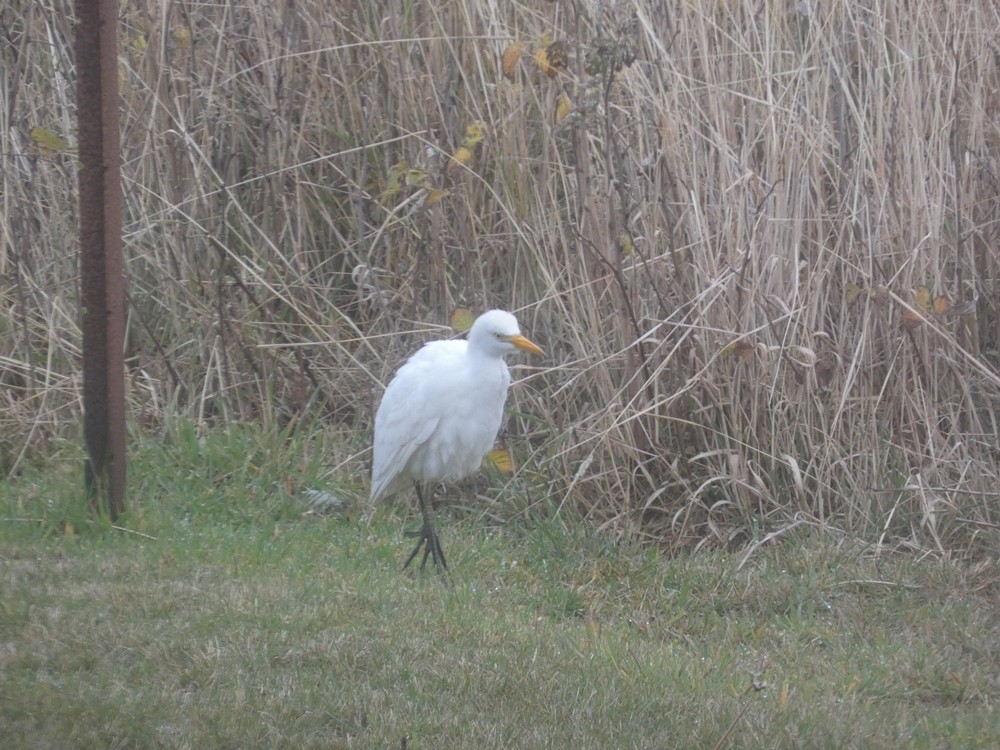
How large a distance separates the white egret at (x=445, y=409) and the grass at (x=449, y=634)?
294 mm

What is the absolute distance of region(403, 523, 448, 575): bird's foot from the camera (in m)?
4.44

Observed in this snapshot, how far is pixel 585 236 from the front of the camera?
5.50 metres

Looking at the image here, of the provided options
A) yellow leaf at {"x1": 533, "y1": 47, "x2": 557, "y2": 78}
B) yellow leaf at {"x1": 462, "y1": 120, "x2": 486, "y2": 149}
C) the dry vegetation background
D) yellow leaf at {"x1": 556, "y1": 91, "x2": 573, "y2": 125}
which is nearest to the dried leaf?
yellow leaf at {"x1": 533, "y1": 47, "x2": 557, "y2": 78}

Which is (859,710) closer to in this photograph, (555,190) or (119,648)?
(119,648)

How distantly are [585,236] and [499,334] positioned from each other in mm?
1222

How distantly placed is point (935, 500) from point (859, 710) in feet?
5.27

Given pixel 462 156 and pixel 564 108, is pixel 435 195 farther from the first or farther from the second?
pixel 564 108

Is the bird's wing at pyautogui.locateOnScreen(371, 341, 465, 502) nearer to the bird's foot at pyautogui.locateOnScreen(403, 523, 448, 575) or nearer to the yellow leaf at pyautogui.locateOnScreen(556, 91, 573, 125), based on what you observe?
the bird's foot at pyautogui.locateOnScreen(403, 523, 448, 575)

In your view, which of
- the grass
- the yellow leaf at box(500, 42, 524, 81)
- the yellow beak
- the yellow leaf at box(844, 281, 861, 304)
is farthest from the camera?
the yellow leaf at box(500, 42, 524, 81)

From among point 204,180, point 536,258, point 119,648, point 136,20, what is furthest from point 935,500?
point 136,20

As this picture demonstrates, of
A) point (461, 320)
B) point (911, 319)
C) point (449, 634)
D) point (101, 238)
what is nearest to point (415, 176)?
point (461, 320)

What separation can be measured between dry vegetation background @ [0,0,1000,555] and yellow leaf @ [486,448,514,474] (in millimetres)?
73

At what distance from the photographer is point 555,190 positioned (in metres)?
5.78

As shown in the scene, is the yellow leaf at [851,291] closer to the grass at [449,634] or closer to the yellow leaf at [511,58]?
the grass at [449,634]
